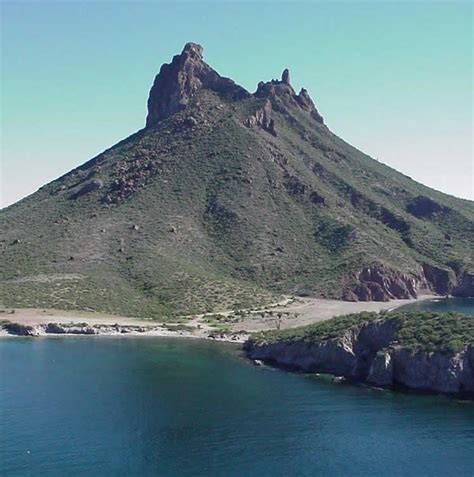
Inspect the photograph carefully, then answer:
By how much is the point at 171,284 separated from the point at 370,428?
83.9 m

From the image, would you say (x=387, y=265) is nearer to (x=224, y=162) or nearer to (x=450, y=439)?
(x=224, y=162)

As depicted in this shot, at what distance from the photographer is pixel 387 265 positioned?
172 meters

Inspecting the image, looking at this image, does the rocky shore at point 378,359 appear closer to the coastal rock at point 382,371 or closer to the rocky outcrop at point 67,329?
the coastal rock at point 382,371

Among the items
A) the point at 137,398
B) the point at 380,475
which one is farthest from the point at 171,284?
the point at 380,475

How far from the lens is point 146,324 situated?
126688 millimetres

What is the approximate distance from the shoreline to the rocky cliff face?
18.5 metres

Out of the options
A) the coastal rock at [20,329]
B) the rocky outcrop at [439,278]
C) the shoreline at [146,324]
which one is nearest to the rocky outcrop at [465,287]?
the rocky outcrop at [439,278]

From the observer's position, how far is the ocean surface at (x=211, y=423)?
195 feet

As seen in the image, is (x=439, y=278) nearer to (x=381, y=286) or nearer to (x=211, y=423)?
(x=381, y=286)

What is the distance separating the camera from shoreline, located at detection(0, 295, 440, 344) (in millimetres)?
119500

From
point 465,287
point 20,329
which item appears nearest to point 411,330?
point 20,329

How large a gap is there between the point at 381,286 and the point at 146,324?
208 ft

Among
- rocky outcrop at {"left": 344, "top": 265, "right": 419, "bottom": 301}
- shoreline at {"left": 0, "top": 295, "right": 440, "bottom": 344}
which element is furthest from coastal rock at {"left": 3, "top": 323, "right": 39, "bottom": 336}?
rocky outcrop at {"left": 344, "top": 265, "right": 419, "bottom": 301}

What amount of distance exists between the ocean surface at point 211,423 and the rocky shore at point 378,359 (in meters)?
3.40
